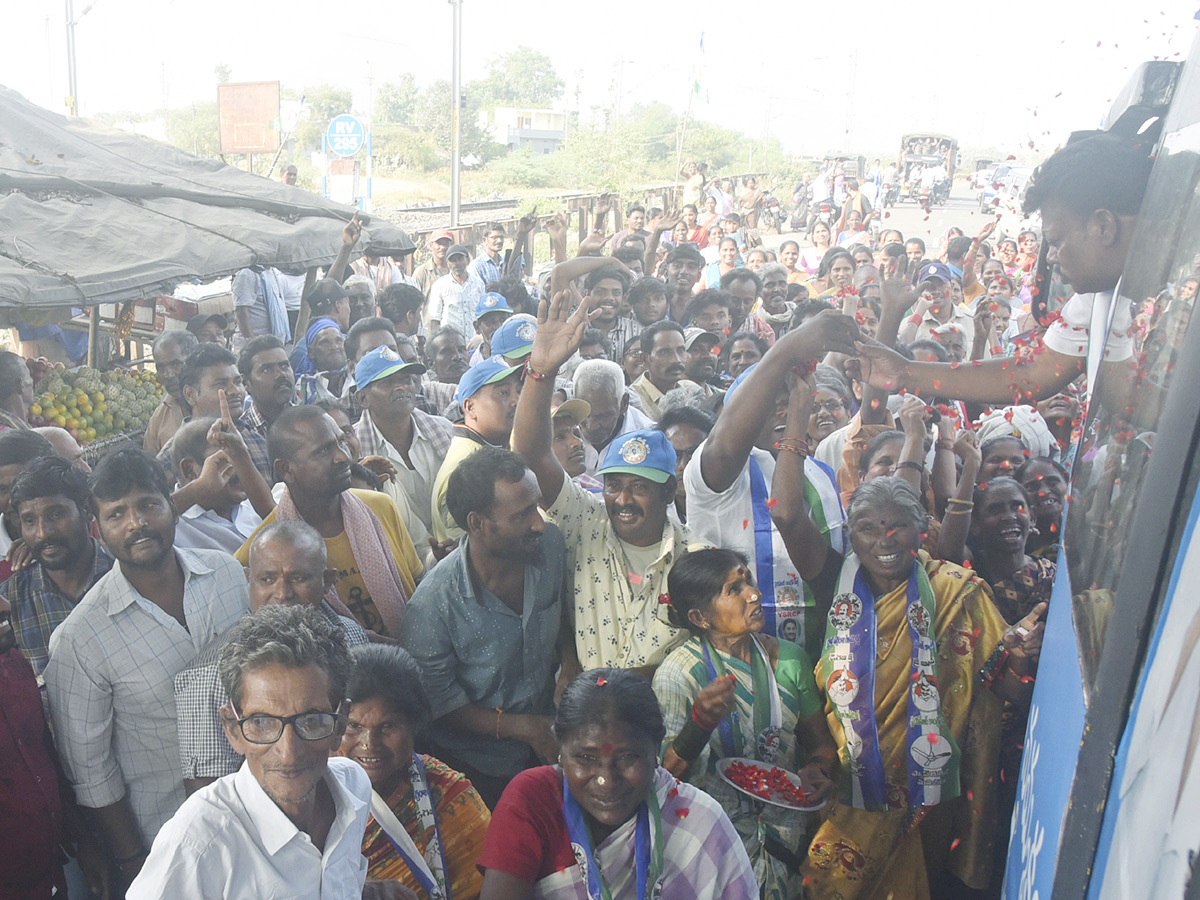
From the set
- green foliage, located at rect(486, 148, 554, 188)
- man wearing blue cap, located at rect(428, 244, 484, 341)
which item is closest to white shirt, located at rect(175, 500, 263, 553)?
man wearing blue cap, located at rect(428, 244, 484, 341)

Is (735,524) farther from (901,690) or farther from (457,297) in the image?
(457,297)

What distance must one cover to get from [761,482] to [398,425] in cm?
198

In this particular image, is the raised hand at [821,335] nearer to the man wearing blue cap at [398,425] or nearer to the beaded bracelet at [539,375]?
the beaded bracelet at [539,375]

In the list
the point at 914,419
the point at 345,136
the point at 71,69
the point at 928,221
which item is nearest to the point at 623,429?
the point at 914,419

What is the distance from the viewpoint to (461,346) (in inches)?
261

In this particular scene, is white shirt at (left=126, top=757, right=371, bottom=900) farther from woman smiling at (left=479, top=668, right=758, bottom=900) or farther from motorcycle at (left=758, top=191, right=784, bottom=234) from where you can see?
motorcycle at (left=758, top=191, right=784, bottom=234)

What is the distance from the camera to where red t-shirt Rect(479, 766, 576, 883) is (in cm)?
Answer: 228

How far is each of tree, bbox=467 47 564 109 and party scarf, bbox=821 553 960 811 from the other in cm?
6821

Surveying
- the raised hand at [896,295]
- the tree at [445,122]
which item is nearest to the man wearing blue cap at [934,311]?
the raised hand at [896,295]

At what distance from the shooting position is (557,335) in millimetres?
3400

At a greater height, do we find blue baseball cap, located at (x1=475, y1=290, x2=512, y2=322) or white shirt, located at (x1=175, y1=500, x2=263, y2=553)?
blue baseball cap, located at (x1=475, y1=290, x2=512, y2=322)

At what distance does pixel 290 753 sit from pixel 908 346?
16.3 ft

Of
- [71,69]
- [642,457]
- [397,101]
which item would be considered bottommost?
[642,457]

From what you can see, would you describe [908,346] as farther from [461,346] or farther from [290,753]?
[290,753]
